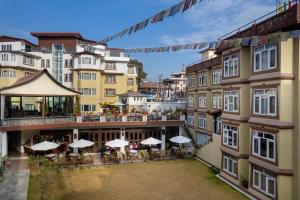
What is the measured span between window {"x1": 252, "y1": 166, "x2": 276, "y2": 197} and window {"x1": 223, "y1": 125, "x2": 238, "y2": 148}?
2569 mm

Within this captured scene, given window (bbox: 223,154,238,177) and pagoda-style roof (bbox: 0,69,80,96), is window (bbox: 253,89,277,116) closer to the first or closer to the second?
window (bbox: 223,154,238,177)

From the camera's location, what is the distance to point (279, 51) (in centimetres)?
1484

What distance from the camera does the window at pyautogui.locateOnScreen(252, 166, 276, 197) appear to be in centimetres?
1578

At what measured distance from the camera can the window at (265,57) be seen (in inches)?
607

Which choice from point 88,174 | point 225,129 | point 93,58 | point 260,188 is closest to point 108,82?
point 93,58

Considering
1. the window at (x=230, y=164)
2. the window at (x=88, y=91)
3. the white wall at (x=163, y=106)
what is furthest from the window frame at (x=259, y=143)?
the window at (x=88, y=91)

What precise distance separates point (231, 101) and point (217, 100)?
7351 mm

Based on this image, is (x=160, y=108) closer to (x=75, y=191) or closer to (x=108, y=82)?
(x=108, y=82)

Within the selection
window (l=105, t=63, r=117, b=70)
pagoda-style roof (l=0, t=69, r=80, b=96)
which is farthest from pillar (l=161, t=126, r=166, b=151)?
window (l=105, t=63, r=117, b=70)

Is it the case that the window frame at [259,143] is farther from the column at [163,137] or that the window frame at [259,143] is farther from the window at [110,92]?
the window at [110,92]

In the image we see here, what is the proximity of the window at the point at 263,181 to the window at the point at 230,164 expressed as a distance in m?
2.17

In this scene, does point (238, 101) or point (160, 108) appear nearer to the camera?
point (238, 101)

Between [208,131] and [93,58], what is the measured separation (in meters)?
20.0

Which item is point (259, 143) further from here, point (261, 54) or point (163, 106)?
point (163, 106)
